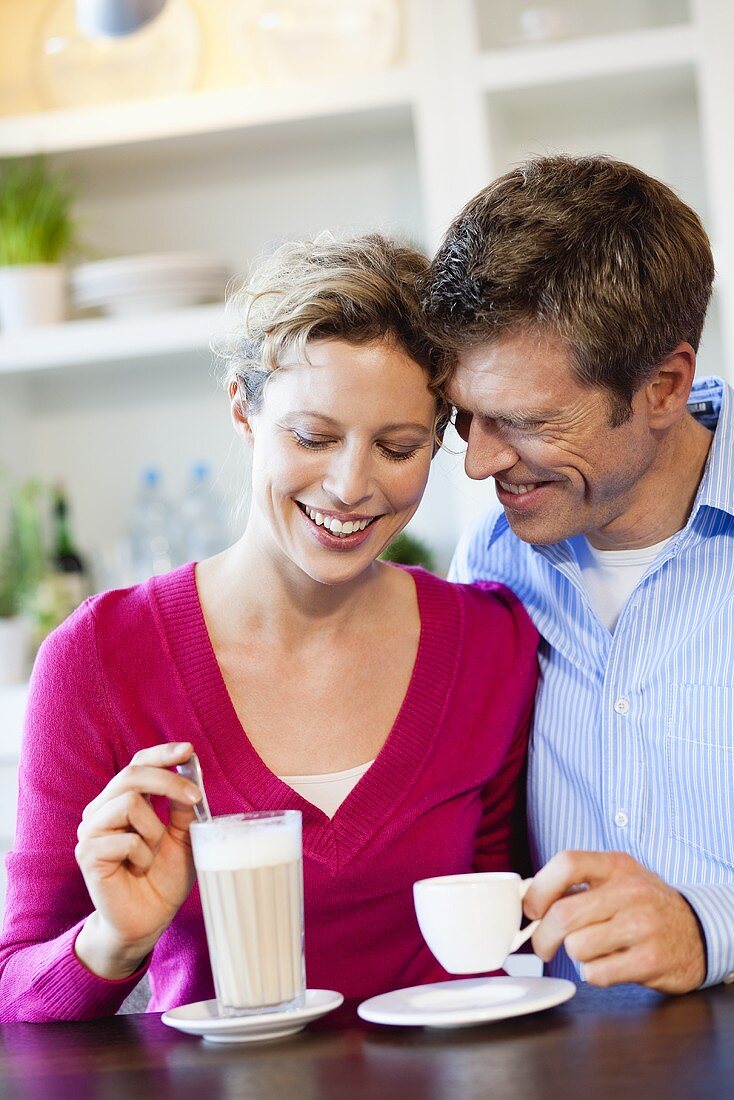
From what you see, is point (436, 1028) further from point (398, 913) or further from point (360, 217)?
point (360, 217)

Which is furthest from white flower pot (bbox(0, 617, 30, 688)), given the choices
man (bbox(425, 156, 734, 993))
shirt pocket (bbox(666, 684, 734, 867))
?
shirt pocket (bbox(666, 684, 734, 867))

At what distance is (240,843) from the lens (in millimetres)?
974

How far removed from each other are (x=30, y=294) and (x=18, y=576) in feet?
1.97

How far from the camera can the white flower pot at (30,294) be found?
276 cm

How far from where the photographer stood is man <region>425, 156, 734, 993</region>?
1.34 metres

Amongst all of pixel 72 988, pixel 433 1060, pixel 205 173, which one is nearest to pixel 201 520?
pixel 205 173

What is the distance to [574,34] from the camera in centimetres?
262

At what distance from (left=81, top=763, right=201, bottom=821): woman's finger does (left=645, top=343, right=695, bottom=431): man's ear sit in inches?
27.7

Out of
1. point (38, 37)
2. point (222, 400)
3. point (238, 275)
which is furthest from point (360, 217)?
point (38, 37)

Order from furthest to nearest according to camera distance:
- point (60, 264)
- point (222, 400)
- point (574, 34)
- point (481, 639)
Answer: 1. point (222, 400)
2. point (60, 264)
3. point (574, 34)
4. point (481, 639)

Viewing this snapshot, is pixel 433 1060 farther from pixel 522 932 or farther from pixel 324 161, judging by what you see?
pixel 324 161

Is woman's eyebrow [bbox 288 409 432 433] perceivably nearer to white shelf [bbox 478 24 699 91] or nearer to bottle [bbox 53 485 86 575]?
white shelf [bbox 478 24 699 91]

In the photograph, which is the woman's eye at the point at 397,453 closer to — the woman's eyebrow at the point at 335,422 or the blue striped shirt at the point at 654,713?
the woman's eyebrow at the point at 335,422

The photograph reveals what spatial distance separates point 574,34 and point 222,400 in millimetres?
1081
